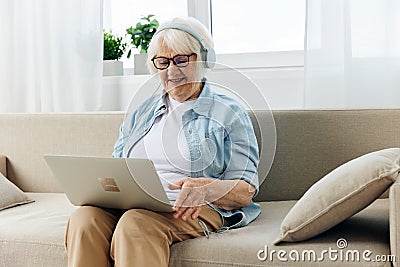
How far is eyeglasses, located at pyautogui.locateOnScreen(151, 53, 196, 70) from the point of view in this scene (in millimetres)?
2186

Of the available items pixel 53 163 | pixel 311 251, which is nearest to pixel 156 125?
pixel 53 163

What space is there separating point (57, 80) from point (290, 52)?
3.64ft

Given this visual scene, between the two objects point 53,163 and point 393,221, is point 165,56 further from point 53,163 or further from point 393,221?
point 393,221

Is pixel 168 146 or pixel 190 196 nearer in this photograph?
pixel 190 196

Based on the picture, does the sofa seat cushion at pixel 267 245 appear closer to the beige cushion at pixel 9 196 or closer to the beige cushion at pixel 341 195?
the beige cushion at pixel 341 195

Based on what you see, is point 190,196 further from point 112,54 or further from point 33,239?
point 112,54

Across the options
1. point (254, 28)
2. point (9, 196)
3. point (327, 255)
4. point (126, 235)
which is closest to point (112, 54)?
point (254, 28)

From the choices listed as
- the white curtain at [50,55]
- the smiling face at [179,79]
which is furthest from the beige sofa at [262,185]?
the white curtain at [50,55]

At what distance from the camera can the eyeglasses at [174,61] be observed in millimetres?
2186

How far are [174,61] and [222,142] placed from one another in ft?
0.99

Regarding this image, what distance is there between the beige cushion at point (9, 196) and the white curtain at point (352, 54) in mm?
1170

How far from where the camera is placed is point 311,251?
1.83 metres

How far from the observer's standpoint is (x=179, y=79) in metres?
2.20

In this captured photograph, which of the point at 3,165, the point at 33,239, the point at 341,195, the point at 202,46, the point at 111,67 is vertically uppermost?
the point at 202,46
